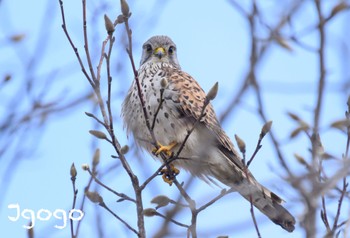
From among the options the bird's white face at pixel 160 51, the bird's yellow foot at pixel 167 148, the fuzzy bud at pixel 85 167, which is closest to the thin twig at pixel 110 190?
the fuzzy bud at pixel 85 167

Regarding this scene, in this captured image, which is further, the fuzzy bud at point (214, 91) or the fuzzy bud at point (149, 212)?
the fuzzy bud at point (149, 212)

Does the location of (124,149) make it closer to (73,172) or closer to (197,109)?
(73,172)

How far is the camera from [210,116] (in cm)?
521

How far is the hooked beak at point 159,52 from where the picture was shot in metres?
5.90

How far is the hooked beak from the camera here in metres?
5.90

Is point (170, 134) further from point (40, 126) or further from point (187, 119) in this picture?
point (40, 126)

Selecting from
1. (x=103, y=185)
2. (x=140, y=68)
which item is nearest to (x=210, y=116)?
(x=140, y=68)

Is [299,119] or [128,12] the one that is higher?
[128,12]

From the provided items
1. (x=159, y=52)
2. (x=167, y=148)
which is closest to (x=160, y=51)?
(x=159, y=52)

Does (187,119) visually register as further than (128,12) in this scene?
Yes

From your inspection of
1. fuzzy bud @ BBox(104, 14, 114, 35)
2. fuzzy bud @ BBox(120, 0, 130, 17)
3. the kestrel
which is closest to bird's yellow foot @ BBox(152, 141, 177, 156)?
the kestrel

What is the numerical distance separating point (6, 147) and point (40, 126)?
0.44m

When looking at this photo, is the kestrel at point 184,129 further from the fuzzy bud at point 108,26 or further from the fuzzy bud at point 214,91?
the fuzzy bud at point 214,91

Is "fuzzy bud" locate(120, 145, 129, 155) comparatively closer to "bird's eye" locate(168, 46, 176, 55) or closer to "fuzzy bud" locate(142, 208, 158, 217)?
"fuzzy bud" locate(142, 208, 158, 217)
